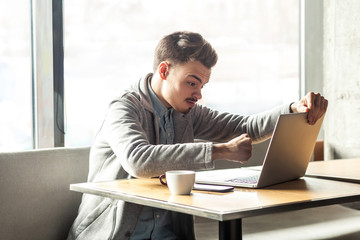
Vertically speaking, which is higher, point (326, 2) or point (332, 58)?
point (326, 2)

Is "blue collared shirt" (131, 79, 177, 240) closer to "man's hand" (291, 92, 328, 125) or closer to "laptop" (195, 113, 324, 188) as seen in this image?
"laptop" (195, 113, 324, 188)

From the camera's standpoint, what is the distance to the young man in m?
1.62

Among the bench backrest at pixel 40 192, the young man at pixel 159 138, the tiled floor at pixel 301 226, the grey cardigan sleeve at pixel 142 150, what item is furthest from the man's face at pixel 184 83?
the tiled floor at pixel 301 226

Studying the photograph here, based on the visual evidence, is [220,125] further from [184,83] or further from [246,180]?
[246,180]

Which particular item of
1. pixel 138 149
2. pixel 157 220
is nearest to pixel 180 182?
pixel 138 149

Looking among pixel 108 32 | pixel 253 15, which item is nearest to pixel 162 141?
pixel 108 32

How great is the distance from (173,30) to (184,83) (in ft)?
5.06

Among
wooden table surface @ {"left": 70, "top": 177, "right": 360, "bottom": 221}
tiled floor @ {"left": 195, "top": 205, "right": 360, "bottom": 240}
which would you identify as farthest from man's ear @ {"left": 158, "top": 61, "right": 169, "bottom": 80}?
tiled floor @ {"left": 195, "top": 205, "right": 360, "bottom": 240}

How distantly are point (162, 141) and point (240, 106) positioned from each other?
1.93 m

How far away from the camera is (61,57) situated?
9.57ft

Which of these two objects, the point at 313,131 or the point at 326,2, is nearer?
the point at 313,131

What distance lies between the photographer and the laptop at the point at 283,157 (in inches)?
62.3

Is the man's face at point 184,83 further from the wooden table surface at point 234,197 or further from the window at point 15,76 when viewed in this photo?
the window at point 15,76

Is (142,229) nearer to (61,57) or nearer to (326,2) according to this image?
(61,57)
